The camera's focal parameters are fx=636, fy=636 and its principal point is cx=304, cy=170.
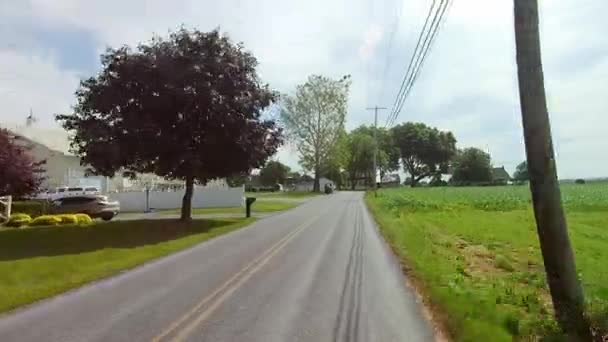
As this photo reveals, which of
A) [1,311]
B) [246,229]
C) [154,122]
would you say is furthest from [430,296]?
[154,122]

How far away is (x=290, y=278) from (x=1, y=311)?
210 inches

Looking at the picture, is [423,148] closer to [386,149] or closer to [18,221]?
[386,149]

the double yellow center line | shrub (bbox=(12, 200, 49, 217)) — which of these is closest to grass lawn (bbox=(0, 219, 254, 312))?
the double yellow center line

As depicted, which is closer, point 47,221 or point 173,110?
point 173,110

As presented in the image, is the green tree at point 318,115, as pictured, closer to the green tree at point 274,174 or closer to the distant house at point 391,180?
the green tree at point 274,174

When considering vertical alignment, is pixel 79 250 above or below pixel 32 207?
below

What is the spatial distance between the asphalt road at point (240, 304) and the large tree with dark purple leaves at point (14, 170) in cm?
1551

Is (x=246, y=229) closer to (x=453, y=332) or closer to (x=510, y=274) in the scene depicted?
(x=510, y=274)

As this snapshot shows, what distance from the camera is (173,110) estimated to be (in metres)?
28.7

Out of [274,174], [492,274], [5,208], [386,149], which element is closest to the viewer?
[492,274]

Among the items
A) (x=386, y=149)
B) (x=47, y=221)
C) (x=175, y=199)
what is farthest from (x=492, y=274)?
(x=386, y=149)

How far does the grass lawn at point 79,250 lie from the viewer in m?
13.1

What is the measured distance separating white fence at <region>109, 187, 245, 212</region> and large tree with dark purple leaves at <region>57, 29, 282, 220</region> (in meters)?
19.1

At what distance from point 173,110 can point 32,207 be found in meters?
15.6
